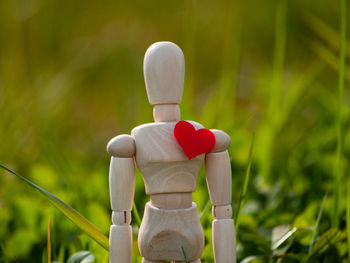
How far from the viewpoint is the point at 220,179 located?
0.84m

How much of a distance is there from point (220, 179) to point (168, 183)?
10cm

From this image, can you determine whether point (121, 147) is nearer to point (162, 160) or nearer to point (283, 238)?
point (162, 160)

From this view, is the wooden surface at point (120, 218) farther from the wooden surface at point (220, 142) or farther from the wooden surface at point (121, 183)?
the wooden surface at point (220, 142)

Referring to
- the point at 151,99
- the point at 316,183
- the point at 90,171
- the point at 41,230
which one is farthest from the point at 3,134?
the point at 316,183

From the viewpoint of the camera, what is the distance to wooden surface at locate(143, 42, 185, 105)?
843mm

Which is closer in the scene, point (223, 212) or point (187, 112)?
point (223, 212)

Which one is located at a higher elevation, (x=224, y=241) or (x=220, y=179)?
(x=220, y=179)

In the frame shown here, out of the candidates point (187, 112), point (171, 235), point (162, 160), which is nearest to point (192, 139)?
point (162, 160)

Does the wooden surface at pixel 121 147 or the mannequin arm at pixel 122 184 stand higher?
the wooden surface at pixel 121 147

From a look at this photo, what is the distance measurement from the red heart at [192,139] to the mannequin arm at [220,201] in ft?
0.12

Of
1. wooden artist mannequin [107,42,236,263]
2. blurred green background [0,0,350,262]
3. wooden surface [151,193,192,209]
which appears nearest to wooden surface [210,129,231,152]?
wooden artist mannequin [107,42,236,263]

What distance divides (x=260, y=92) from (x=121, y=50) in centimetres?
100

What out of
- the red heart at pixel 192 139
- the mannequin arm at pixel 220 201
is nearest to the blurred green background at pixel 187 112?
the mannequin arm at pixel 220 201

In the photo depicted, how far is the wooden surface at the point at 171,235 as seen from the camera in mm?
814
